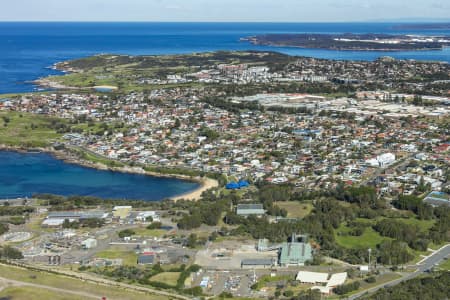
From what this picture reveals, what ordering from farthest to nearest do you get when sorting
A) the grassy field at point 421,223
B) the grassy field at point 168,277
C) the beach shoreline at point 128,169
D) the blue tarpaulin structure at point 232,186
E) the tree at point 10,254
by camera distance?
1. the blue tarpaulin structure at point 232,186
2. the beach shoreline at point 128,169
3. the grassy field at point 421,223
4. the tree at point 10,254
5. the grassy field at point 168,277

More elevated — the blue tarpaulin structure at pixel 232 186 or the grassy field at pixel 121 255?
the blue tarpaulin structure at pixel 232 186

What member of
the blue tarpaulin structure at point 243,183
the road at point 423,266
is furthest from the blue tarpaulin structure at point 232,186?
the road at point 423,266

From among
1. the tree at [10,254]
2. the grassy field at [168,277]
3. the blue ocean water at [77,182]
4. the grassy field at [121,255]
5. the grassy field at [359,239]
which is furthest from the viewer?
the blue ocean water at [77,182]

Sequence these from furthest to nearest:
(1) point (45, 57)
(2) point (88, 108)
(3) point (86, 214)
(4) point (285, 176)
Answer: (1) point (45, 57), (2) point (88, 108), (4) point (285, 176), (3) point (86, 214)

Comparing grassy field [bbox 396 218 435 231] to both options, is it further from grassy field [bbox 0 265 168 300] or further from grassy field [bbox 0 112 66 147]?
grassy field [bbox 0 112 66 147]

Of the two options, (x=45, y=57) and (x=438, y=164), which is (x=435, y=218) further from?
(x=45, y=57)

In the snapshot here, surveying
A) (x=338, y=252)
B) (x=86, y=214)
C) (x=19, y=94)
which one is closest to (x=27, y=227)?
(x=86, y=214)

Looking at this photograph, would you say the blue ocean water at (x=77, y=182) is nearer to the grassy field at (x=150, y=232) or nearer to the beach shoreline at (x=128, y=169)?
the beach shoreline at (x=128, y=169)

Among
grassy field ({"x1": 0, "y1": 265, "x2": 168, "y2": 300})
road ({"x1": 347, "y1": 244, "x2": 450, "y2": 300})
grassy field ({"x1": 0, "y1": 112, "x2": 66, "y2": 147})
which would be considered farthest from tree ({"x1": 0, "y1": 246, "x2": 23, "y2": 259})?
grassy field ({"x1": 0, "y1": 112, "x2": 66, "y2": 147})
